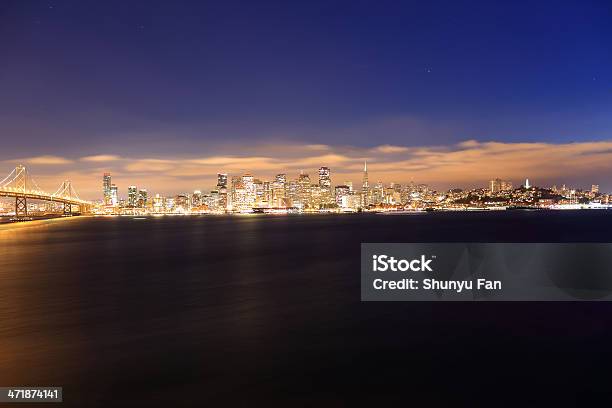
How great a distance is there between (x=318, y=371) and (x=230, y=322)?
7483 mm

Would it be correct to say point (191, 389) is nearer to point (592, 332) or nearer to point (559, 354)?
point (559, 354)

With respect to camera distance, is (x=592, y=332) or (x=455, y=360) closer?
(x=455, y=360)

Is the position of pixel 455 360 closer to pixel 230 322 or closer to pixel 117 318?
pixel 230 322

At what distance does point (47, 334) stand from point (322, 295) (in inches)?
542

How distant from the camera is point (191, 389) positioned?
12.7 meters

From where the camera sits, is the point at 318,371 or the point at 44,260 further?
the point at 44,260

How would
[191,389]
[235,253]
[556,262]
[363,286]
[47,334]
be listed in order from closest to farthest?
[191,389] → [47,334] → [363,286] → [556,262] → [235,253]

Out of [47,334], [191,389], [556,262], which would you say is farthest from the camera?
[556,262]

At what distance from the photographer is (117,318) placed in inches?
833

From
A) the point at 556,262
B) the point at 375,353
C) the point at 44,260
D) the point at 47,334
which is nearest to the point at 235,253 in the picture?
the point at 44,260

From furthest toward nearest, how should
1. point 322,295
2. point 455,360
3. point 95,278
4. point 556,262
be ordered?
point 556,262
point 95,278
point 322,295
point 455,360

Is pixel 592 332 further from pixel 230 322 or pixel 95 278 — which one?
pixel 95 278

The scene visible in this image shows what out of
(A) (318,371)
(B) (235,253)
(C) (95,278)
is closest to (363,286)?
(A) (318,371)

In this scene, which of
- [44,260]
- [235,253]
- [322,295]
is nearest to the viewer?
[322,295]
